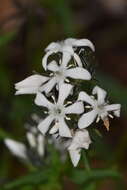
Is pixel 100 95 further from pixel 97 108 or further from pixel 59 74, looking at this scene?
pixel 59 74

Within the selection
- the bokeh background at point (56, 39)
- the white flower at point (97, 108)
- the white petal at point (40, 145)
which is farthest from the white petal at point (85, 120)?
the white petal at point (40, 145)

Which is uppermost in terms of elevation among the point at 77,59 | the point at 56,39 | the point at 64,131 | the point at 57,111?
the point at 56,39

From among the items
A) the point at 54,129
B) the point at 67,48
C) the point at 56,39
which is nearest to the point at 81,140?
the point at 54,129

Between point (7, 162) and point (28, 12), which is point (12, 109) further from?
point (28, 12)

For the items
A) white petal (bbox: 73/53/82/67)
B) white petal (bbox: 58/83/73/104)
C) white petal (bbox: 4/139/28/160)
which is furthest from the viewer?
white petal (bbox: 4/139/28/160)

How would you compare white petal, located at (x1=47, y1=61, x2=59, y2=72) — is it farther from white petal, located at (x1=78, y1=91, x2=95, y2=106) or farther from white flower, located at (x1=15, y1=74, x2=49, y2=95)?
white petal, located at (x1=78, y1=91, x2=95, y2=106)

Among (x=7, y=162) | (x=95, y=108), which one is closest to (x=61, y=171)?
(x=95, y=108)

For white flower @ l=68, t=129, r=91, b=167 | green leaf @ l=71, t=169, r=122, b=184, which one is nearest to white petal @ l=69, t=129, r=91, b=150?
white flower @ l=68, t=129, r=91, b=167
